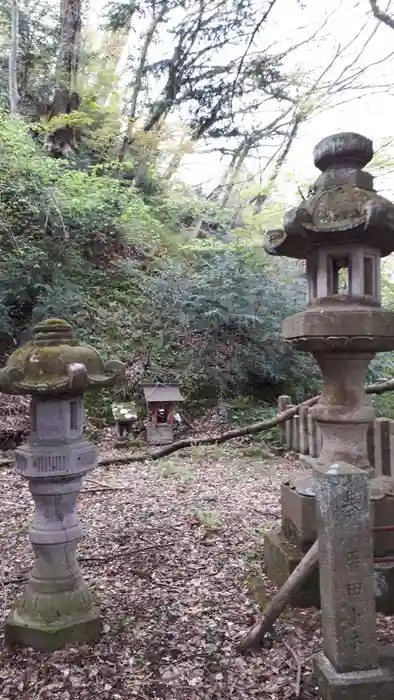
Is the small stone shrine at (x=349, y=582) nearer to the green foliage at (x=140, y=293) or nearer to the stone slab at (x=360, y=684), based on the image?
the stone slab at (x=360, y=684)

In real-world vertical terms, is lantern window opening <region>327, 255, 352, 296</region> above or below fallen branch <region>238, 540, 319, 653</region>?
above

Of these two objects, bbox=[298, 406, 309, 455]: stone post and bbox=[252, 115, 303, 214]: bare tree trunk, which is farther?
bbox=[252, 115, 303, 214]: bare tree trunk

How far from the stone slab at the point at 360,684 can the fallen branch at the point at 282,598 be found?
0.45 m

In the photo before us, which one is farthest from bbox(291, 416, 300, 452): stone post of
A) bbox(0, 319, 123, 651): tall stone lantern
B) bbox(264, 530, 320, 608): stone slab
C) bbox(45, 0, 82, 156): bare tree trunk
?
bbox(45, 0, 82, 156): bare tree trunk

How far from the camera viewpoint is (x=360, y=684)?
1.94 m

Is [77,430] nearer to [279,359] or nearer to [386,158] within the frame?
[279,359]

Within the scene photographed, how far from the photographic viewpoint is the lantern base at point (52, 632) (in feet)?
8.48

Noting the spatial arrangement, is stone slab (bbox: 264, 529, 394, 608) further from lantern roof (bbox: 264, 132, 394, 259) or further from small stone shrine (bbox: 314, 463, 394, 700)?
lantern roof (bbox: 264, 132, 394, 259)

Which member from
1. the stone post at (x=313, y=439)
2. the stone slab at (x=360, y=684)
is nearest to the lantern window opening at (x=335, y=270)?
the stone slab at (x=360, y=684)

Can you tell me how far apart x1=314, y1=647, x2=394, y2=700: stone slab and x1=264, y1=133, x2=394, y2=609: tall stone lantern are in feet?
3.39

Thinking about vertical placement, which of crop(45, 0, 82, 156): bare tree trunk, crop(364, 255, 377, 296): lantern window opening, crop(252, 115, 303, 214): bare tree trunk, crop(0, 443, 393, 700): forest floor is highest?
crop(45, 0, 82, 156): bare tree trunk

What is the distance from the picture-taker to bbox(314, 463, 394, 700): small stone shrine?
196 cm

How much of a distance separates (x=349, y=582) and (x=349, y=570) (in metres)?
0.05

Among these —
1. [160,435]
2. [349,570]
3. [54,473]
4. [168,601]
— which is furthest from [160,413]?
[349,570]
